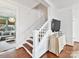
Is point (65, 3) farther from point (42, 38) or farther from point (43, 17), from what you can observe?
point (42, 38)

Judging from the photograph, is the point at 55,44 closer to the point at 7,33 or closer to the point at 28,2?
the point at 7,33

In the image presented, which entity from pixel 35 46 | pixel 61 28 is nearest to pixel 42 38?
pixel 35 46

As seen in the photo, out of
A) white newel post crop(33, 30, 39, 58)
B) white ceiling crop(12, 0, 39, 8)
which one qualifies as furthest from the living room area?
white newel post crop(33, 30, 39, 58)

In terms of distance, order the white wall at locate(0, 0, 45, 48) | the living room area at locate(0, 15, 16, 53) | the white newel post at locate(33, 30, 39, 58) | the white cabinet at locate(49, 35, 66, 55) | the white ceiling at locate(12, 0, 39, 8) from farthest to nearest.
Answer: the white ceiling at locate(12, 0, 39, 8), the white wall at locate(0, 0, 45, 48), the living room area at locate(0, 15, 16, 53), the white cabinet at locate(49, 35, 66, 55), the white newel post at locate(33, 30, 39, 58)

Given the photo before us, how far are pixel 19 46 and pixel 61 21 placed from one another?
114 inches

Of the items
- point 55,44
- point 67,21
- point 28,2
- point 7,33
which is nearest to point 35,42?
point 55,44

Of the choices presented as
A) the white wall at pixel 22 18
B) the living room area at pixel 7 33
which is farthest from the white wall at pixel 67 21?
the living room area at pixel 7 33

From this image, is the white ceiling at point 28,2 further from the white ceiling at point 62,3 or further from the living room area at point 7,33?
the white ceiling at point 62,3

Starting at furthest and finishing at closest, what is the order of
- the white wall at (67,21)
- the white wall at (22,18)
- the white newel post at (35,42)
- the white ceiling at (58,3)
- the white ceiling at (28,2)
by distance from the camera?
1. the white wall at (67,21)
2. the white ceiling at (58,3)
3. the white ceiling at (28,2)
4. the white wall at (22,18)
5. the white newel post at (35,42)

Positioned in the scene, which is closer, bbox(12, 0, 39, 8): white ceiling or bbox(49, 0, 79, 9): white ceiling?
bbox(12, 0, 39, 8): white ceiling

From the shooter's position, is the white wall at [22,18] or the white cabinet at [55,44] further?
the white wall at [22,18]

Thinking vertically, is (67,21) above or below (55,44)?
above

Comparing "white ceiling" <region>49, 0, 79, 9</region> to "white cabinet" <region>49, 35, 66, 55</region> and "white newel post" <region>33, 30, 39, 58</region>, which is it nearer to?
"white cabinet" <region>49, 35, 66, 55</region>

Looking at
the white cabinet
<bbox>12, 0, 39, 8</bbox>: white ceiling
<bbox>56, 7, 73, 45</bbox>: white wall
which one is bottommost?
the white cabinet
